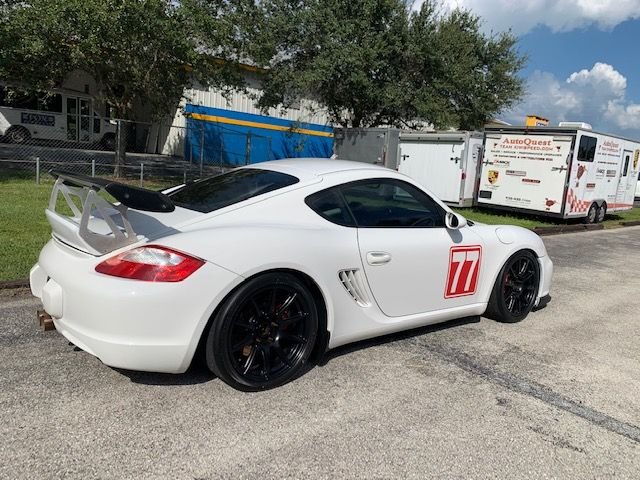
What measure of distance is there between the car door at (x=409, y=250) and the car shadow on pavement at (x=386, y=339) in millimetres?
380

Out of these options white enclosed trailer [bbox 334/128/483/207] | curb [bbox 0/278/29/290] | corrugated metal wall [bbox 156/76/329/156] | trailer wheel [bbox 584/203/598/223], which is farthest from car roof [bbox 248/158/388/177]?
corrugated metal wall [bbox 156/76/329/156]

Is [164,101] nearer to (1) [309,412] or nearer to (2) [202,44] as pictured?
(2) [202,44]

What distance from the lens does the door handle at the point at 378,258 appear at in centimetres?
374

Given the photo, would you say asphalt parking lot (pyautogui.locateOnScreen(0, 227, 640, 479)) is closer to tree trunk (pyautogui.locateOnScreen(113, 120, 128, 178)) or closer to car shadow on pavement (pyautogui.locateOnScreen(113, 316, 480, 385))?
car shadow on pavement (pyautogui.locateOnScreen(113, 316, 480, 385))

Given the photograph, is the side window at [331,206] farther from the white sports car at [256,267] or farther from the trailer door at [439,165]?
the trailer door at [439,165]

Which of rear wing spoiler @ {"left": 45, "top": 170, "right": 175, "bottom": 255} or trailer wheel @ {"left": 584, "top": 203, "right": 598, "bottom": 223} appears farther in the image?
trailer wheel @ {"left": 584, "top": 203, "right": 598, "bottom": 223}

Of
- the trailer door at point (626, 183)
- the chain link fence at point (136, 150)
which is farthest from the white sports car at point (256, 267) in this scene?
the trailer door at point (626, 183)

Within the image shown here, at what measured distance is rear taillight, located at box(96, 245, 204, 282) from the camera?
9.63 feet

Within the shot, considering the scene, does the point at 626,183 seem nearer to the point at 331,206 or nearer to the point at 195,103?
the point at 331,206

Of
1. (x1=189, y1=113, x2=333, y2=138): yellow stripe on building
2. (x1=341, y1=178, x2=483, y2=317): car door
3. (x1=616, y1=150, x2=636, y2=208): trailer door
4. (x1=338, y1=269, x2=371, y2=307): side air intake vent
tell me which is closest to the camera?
(x1=338, y1=269, x2=371, y2=307): side air intake vent

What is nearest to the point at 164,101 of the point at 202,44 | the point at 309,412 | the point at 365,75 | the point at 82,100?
the point at 202,44

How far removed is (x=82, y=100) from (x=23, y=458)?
27.0 meters

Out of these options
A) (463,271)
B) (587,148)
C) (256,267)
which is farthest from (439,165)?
(256,267)

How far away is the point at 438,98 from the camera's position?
64.5 feet
